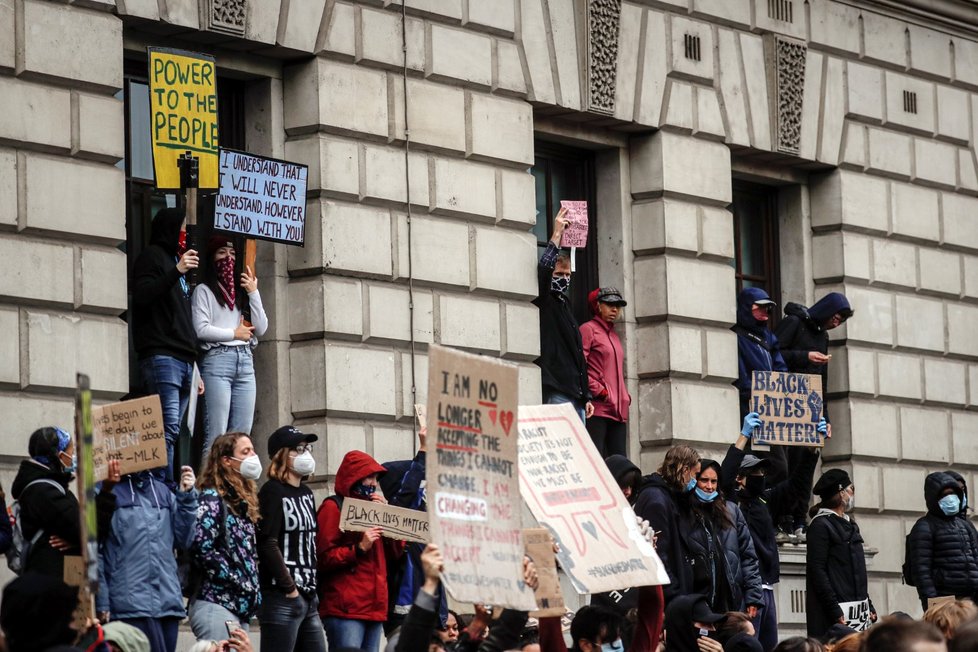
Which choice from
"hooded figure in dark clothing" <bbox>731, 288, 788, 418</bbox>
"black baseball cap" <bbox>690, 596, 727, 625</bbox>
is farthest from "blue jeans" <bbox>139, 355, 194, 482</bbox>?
"hooded figure in dark clothing" <bbox>731, 288, 788, 418</bbox>

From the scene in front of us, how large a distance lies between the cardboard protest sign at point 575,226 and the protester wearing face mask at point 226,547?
609 cm

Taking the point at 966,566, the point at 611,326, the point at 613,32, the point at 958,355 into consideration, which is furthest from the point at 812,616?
the point at 958,355

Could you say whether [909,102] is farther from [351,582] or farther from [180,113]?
[351,582]

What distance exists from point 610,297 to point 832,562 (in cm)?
300

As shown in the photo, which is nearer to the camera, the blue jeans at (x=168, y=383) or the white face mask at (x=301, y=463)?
the white face mask at (x=301, y=463)

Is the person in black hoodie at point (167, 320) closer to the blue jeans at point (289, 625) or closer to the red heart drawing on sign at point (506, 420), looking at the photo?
the blue jeans at point (289, 625)

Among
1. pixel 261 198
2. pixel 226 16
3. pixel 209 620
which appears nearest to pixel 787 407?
pixel 261 198

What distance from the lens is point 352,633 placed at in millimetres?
13102

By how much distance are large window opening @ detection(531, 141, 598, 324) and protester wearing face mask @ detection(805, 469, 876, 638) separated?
353cm

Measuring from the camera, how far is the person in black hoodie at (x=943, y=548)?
1700cm

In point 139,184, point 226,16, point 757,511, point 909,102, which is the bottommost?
point 757,511

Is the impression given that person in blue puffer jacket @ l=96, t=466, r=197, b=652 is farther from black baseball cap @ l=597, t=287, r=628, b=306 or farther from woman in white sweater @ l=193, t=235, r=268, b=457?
black baseball cap @ l=597, t=287, r=628, b=306

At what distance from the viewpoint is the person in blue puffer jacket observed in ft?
→ 38.3

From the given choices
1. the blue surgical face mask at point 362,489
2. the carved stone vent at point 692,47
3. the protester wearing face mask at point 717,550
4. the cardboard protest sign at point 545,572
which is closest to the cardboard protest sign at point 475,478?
the cardboard protest sign at point 545,572
